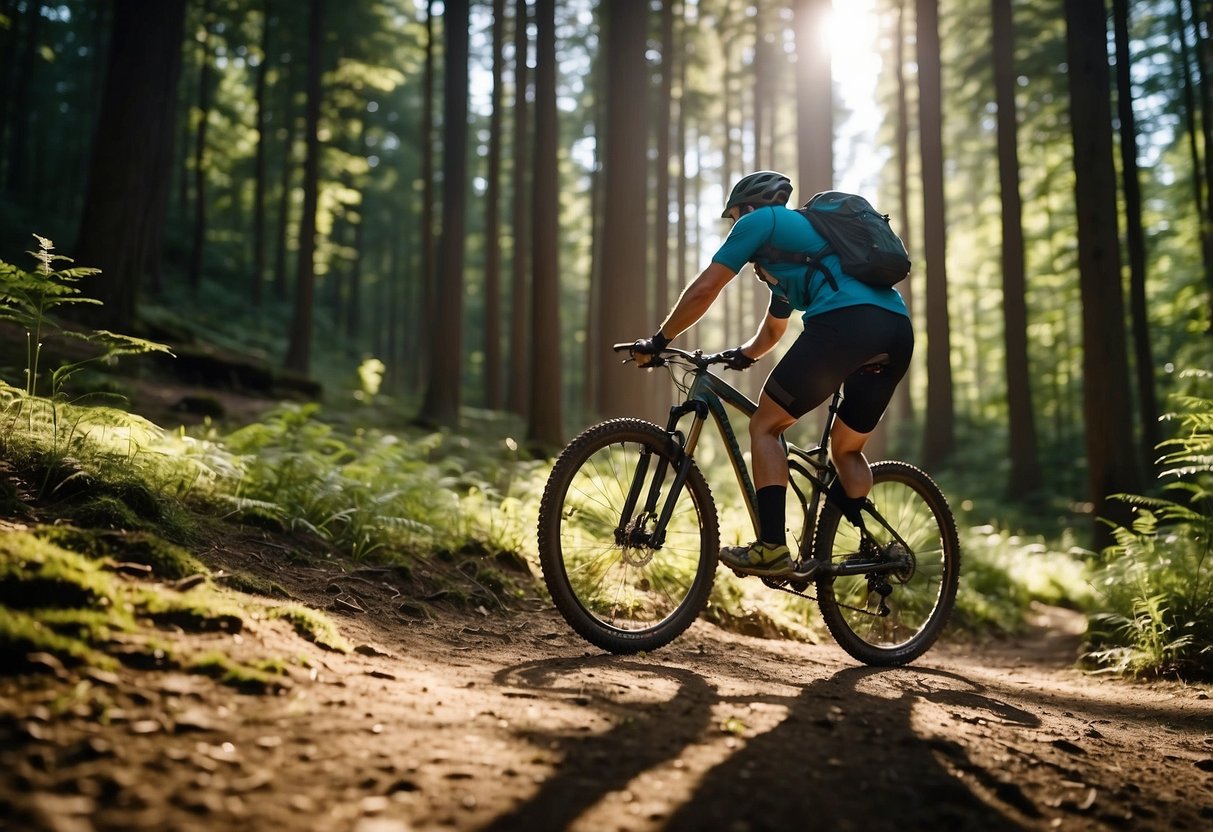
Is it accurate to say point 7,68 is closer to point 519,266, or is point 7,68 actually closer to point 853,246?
point 519,266

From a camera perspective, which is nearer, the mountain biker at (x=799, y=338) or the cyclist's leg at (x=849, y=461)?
the mountain biker at (x=799, y=338)

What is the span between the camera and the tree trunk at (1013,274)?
16.0 meters

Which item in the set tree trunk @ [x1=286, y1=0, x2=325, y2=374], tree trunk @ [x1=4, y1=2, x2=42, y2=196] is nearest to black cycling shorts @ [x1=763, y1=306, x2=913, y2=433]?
tree trunk @ [x1=286, y1=0, x2=325, y2=374]

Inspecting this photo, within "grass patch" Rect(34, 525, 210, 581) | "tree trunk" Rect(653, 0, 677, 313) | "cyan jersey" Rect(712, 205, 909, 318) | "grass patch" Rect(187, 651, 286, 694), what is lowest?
"grass patch" Rect(187, 651, 286, 694)

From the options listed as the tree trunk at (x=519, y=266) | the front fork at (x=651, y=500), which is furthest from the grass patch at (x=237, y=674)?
the tree trunk at (x=519, y=266)

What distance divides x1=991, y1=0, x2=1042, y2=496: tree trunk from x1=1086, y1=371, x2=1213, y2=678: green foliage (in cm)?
1113

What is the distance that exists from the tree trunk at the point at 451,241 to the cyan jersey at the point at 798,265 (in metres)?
12.8

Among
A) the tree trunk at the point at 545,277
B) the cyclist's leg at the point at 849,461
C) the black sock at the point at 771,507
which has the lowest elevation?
the black sock at the point at 771,507

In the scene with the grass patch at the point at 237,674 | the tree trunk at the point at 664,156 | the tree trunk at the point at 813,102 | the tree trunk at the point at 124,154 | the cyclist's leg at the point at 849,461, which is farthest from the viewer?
the tree trunk at the point at 664,156

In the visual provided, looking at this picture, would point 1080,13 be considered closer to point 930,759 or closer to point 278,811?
point 930,759

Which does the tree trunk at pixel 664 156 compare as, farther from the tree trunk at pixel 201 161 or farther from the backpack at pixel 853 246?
the backpack at pixel 853 246

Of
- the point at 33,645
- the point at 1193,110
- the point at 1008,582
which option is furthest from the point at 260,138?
the point at 33,645

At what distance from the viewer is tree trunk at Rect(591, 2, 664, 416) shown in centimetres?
1215

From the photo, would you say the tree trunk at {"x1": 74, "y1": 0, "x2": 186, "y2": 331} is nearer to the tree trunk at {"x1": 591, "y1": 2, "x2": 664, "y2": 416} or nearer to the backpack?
the tree trunk at {"x1": 591, "y1": 2, "x2": 664, "y2": 416}
